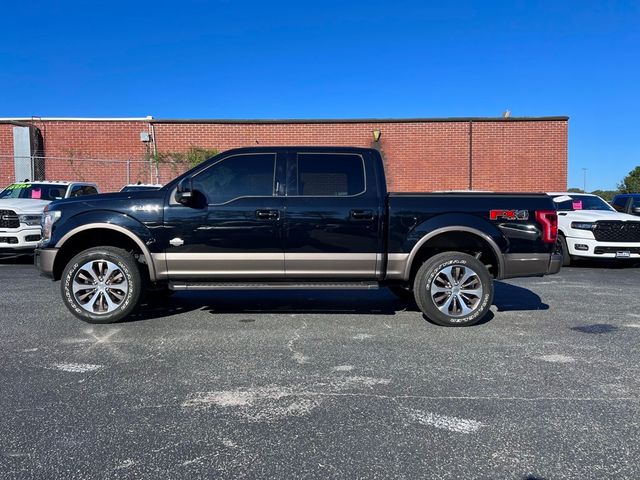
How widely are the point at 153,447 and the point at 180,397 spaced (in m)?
0.72

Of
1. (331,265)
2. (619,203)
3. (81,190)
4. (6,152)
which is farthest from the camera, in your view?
(6,152)

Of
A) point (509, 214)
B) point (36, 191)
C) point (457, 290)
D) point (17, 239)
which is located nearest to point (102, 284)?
point (457, 290)

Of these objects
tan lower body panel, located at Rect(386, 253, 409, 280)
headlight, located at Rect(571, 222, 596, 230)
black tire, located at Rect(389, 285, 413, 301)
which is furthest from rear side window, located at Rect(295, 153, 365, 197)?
headlight, located at Rect(571, 222, 596, 230)

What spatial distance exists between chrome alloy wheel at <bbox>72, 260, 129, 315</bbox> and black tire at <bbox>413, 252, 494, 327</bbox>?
343 centimetres

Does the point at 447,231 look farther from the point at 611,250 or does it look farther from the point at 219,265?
the point at 611,250

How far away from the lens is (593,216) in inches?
416

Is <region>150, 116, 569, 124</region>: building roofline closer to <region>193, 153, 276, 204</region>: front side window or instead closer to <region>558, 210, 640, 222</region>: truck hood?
<region>558, 210, 640, 222</region>: truck hood

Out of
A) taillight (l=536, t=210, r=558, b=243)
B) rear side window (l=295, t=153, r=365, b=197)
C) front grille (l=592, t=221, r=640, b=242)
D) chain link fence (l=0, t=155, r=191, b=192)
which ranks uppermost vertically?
chain link fence (l=0, t=155, r=191, b=192)

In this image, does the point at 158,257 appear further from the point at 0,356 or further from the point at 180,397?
the point at 180,397

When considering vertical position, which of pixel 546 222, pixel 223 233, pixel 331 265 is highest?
pixel 546 222

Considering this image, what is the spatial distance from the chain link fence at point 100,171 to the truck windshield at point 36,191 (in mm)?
6828

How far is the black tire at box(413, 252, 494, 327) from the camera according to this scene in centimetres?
557

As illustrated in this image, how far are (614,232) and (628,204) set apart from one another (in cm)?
342

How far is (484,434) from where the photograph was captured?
3018mm
